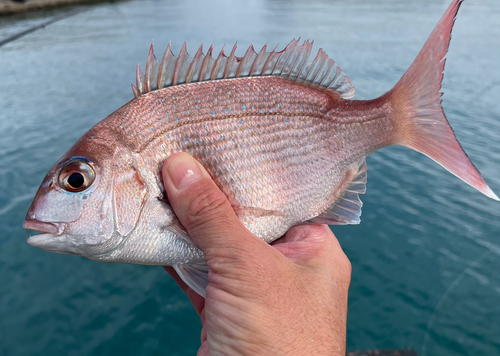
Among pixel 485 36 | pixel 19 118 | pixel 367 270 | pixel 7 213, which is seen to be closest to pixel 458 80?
pixel 485 36

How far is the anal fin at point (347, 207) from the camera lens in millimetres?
2039

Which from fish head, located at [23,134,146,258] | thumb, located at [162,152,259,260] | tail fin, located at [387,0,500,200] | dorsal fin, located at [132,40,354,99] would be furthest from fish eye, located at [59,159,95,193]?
tail fin, located at [387,0,500,200]

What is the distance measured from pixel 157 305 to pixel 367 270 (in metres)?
3.39

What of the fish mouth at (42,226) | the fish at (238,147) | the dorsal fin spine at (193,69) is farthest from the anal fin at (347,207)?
the fish mouth at (42,226)

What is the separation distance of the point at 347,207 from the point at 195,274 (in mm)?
1036

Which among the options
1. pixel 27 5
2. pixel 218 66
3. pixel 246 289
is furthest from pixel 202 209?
pixel 27 5

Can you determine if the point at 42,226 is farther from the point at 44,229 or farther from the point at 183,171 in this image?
the point at 183,171

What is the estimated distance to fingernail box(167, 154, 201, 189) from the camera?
149 centimetres

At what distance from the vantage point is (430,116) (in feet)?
5.93

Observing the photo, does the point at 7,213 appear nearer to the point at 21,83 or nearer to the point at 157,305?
the point at 157,305

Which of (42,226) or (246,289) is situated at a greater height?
(42,226)

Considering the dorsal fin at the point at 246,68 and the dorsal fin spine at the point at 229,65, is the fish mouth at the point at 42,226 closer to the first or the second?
the dorsal fin at the point at 246,68

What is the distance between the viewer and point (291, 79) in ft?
6.45

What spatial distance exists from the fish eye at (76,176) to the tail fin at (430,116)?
5.54 feet
